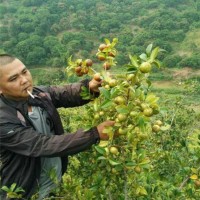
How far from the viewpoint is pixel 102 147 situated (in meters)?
1.99

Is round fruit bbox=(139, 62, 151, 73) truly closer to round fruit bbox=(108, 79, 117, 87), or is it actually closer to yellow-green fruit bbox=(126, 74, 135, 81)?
yellow-green fruit bbox=(126, 74, 135, 81)

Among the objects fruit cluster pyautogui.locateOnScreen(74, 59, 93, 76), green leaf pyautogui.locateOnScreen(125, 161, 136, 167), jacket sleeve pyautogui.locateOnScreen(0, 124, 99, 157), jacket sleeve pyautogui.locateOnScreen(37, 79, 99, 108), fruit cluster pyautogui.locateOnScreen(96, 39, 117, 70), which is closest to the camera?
green leaf pyautogui.locateOnScreen(125, 161, 136, 167)

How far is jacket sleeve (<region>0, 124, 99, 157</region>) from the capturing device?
2.18 metres

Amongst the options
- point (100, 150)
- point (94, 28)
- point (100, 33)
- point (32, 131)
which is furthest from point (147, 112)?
point (94, 28)

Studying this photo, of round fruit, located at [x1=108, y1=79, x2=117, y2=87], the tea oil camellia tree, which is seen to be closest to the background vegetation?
the tea oil camellia tree

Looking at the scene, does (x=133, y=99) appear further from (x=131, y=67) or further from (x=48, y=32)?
(x=48, y=32)

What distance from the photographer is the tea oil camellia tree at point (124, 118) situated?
6.03 feet

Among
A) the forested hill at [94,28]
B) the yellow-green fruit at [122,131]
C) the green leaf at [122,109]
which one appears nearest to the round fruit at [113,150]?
the yellow-green fruit at [122,131]

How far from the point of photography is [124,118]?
1.87 metres

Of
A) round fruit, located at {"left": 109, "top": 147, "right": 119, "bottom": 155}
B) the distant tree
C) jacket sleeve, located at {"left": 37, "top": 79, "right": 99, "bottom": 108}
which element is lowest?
the distant tree

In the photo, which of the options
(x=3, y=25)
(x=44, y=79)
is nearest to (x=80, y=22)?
(x=3, y=25)

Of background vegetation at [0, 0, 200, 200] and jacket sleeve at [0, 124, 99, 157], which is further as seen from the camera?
background vegetation at [0, 0, 200, 200]

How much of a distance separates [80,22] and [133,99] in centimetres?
5876

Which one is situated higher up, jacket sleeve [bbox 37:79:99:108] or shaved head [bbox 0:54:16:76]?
shaved head [bbox 0:54:16:76]
